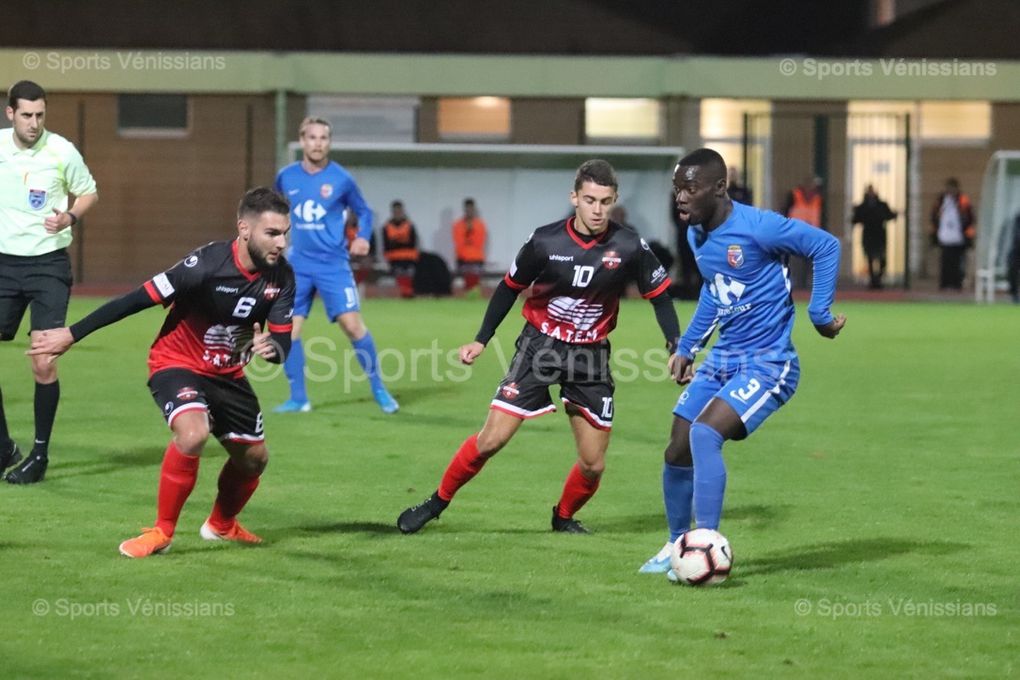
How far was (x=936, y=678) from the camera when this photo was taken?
5152 mm

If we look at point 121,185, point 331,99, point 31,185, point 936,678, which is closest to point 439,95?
point 331,99

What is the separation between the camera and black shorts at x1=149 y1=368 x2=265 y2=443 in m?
6.80

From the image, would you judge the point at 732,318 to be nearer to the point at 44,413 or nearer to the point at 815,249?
the point at 815,249

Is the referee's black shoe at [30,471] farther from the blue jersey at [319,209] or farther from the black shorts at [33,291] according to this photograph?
the blue jersey at [319,209]

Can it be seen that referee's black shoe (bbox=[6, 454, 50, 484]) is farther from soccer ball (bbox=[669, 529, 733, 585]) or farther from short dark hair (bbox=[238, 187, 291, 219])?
soccer ball (bbox=[669, 529, 733, 585])

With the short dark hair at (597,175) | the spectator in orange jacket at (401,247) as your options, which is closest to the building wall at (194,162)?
the spectator in orange jacket at (401,247)

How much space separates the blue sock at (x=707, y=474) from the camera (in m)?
6.45

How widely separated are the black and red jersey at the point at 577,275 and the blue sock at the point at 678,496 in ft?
2.54

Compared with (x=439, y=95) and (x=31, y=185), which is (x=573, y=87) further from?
(x=31, y=185)

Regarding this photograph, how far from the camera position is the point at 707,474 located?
6.45 m

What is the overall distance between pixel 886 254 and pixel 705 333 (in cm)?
2306

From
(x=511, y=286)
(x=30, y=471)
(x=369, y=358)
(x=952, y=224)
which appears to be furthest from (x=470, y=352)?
(x=952, y=224)

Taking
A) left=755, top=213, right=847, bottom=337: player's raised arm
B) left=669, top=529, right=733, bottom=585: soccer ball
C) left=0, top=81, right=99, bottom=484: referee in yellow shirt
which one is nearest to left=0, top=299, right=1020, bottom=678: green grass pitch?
left=669, top=529, right=733, bottom=585: soccer ball

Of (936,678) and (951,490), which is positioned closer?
(936,678)
